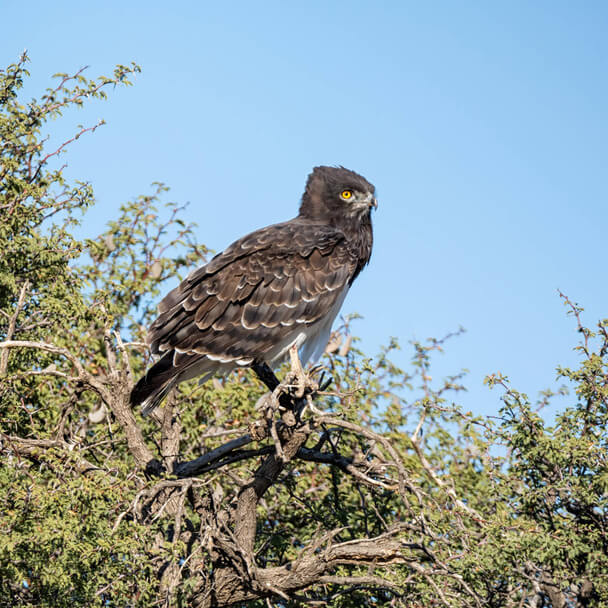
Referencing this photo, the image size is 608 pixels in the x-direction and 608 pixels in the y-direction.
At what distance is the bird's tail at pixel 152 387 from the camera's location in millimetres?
6914

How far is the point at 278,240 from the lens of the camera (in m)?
7.74

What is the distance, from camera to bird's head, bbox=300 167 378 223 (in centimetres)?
827

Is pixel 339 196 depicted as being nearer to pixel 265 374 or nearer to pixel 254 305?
pixel 254 305

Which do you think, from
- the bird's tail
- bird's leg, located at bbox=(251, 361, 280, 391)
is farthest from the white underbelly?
the bird's tail

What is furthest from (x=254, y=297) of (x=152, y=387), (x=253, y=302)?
(x=152, y=387)

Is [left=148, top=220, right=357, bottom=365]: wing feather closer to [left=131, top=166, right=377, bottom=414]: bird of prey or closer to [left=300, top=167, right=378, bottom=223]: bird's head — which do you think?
[left=131, top=166, right=377, bottom=414]: bird of prey

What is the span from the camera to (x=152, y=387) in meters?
6.91

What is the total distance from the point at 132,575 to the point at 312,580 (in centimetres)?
137

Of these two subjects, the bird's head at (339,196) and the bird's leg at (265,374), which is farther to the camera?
the bird's head at (339,196)

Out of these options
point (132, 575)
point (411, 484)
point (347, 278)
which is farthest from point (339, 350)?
point (132, 575)

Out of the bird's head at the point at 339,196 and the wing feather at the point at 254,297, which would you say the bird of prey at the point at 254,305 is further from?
the bird's head at the point at 339,196

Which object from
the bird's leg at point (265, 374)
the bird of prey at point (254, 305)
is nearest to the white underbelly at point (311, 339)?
the bird of prey at point (254, 305)

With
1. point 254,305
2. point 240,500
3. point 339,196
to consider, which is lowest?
point 240,500

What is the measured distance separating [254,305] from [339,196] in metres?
1.58
